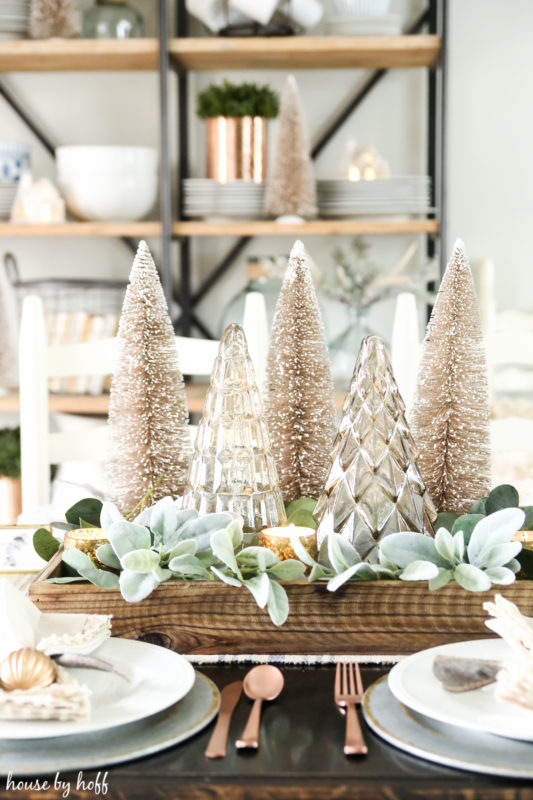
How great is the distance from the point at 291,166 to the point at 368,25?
1.17 feet

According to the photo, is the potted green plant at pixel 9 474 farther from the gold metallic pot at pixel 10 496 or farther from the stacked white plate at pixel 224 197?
the stacked white plate at pixel 224 197

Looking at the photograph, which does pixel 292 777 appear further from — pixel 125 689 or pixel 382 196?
pixel 382 196

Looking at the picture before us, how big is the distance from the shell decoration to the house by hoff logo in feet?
0.17

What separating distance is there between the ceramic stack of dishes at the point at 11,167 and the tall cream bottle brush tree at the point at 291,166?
595 millimetres

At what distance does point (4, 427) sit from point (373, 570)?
6.00 ft

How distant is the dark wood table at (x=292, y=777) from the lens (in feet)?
1.40

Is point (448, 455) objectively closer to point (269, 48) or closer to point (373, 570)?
point (373, 570)

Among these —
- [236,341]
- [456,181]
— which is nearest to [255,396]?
[236,341]

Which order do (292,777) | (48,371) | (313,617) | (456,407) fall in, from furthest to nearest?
(48,371) → (456,407) → (313,617) → (292,777)

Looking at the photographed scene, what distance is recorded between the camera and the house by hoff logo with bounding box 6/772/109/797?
0.43 meters

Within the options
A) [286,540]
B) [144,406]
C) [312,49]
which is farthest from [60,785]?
[312,49]

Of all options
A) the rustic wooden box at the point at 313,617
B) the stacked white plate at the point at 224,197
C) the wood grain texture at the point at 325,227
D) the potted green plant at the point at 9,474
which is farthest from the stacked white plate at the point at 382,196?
the rustic wooden box at the point at 313,617

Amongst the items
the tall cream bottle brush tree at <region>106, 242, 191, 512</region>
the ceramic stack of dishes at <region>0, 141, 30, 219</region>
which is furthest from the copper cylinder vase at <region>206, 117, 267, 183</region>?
the tall cream bottle brush tree at <region>106, 242, 191, 512</region>

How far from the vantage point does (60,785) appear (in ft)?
1.43
